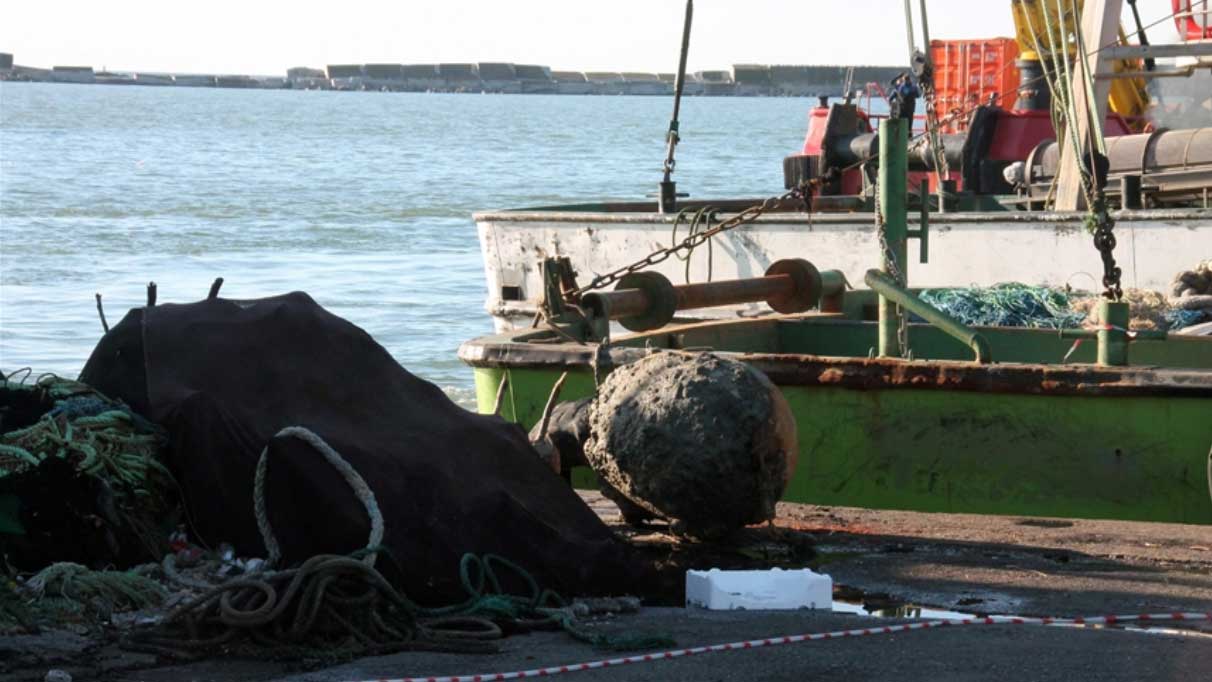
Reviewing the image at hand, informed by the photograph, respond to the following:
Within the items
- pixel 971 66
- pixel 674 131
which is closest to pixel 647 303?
pixel 674 131

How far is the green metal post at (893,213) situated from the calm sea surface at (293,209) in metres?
10.1

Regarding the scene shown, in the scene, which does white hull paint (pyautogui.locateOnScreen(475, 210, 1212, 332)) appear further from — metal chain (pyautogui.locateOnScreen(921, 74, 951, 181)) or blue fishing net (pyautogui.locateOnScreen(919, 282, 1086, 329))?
blue fishing net (pyautogui.locateOnScreen(919, 282, 1086, 329))

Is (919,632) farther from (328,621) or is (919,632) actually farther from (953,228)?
(953,228)

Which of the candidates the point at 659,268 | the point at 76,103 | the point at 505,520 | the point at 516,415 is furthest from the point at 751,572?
the point at 76,103

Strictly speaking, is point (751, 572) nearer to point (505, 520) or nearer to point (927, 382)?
point (505, 520)

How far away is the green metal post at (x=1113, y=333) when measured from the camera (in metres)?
8.79

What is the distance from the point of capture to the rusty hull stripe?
28.2ft

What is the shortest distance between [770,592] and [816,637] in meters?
0.63

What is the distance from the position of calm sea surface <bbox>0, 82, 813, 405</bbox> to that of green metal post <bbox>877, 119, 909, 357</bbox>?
10.1 m

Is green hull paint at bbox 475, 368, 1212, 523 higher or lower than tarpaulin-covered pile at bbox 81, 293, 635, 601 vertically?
lower

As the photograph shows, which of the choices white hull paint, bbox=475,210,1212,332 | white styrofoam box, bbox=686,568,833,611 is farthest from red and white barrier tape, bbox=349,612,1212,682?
white hull paint, bbox=475,210,1212,332

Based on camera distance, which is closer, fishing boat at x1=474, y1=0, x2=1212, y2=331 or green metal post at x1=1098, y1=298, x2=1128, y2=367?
green metal post at x1=1098, y1=298, x2=1128, y2=367

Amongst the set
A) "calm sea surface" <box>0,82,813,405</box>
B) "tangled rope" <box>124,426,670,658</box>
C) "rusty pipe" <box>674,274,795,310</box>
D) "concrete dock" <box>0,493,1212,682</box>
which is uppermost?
"rusty pipe" <box>674,274,795,310</box>

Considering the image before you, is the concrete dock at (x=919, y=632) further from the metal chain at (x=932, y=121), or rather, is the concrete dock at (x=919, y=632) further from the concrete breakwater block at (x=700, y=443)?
the metal chain at (x=932, y=121)
